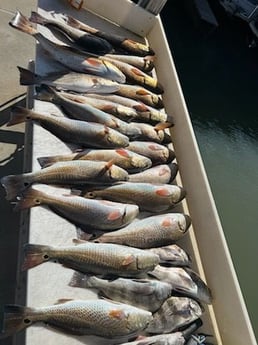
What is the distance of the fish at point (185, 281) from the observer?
307cm

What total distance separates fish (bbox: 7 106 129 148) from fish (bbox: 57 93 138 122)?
0.32 m

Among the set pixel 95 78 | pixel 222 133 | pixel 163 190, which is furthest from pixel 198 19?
pixel 163 190

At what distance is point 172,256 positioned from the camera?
127 inches

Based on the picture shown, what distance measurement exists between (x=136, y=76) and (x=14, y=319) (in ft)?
9.82

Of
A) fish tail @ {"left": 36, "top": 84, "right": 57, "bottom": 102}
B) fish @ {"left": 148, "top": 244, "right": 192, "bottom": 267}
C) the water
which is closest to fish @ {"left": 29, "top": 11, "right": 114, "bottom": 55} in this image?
fish tail @ {"left": 36, "top": 84, "right": 57, "bottom": 102}

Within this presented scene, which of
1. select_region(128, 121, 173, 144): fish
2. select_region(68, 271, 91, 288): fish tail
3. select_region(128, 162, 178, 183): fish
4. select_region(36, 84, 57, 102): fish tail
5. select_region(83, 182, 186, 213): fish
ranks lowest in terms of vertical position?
select_region(68, 271, 91, 288): fish tail

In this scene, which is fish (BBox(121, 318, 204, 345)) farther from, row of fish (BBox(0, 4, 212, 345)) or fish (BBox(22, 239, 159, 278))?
fish (BBox(22, 239, 159, 278))

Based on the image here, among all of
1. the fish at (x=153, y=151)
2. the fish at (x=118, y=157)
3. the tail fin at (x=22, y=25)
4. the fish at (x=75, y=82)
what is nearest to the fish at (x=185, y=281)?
the fish at (x=118, y=157)

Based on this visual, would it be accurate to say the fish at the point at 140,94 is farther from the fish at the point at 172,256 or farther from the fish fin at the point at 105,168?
the fish at the point at 172,256

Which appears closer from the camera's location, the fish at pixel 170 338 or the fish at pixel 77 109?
the fish at pixel 170 338

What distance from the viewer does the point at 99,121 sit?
151 inches

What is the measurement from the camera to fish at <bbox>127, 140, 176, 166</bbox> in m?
3.88

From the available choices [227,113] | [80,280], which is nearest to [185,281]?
[80,280]

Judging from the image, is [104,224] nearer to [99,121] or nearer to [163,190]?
[163,190]
